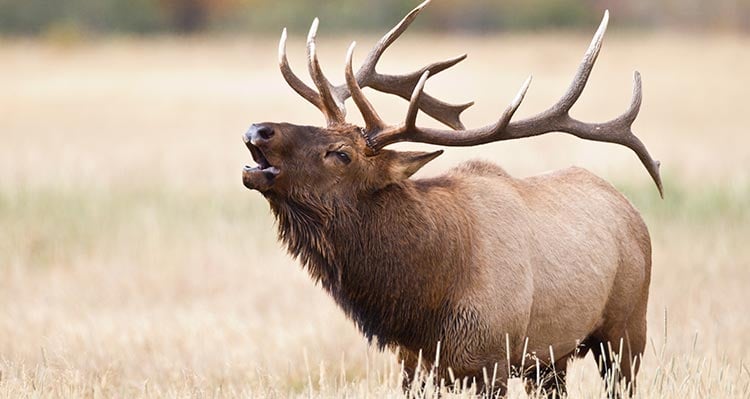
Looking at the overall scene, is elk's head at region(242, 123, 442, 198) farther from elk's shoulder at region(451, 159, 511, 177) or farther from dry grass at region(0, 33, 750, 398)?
dry grass at region(0, 33, 750, 398)

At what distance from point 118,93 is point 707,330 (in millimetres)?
17923

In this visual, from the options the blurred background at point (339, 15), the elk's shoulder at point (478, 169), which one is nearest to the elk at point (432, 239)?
the elk's shoulder at point (478, 169)

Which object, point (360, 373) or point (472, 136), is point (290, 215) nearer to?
point (472, 136)

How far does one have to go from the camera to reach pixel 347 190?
6.00m

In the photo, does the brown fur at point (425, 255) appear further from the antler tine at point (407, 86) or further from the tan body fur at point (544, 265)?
the antler tine at point (407, 86)

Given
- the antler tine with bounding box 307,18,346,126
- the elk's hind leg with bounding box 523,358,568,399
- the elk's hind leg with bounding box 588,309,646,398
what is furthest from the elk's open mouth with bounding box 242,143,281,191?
the elk's hind leg with bounding box 588,309,646,398

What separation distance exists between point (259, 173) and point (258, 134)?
196mm

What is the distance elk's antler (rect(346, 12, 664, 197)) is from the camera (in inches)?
240

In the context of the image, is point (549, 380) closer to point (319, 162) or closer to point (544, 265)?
point (544, 265)

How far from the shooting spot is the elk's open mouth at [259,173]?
5719mm

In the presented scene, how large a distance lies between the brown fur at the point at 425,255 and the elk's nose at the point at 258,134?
0.01m

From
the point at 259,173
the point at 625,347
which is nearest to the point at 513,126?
the point at 259,173

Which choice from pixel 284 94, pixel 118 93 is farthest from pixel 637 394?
pixel 118 93

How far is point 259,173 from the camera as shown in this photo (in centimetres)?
575
